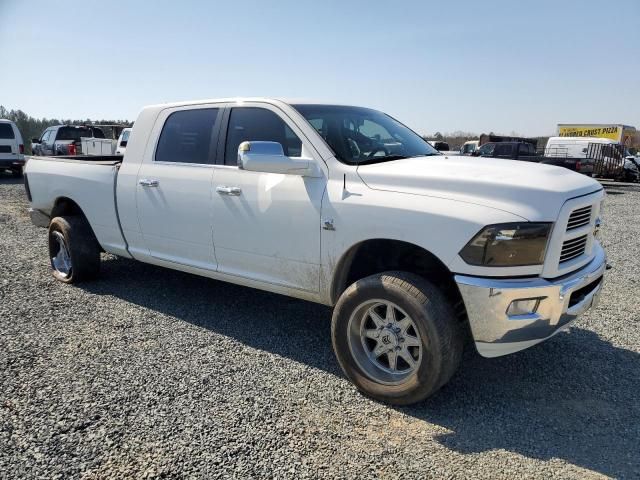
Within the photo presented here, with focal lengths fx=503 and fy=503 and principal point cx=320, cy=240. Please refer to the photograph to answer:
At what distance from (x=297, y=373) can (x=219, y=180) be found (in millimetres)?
1642

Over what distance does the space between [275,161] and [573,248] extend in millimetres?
2011

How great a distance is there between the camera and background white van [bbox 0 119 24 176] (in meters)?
17.1

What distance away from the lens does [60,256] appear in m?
5.89

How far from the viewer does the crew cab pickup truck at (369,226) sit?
2846mm

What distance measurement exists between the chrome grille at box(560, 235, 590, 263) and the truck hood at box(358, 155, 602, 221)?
0.28 meters

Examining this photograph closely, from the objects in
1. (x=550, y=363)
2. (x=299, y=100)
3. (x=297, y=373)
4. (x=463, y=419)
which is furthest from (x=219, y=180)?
A: (x=550, y=363)

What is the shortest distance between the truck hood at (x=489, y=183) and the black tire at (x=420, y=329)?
0.57 meters

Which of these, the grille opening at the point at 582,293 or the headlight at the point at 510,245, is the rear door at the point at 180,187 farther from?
the grille opening at the point at 582,293

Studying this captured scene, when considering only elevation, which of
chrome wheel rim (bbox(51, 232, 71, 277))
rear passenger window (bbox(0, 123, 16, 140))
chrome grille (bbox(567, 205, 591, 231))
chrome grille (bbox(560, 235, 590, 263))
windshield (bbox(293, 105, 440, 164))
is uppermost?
windshield (bbox(293, 105, 440, 164))

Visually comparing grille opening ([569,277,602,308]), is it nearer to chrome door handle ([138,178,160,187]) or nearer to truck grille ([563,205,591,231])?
truck grille ([563,205,591,231])

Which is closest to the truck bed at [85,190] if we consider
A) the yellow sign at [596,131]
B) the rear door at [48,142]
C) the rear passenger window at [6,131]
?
the rear passenger window at [6,131]

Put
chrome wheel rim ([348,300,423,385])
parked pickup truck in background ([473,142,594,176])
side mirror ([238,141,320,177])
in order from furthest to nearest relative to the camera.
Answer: parked pickup truck in background ([473,142,594,176]), side mirror ([238,141,320,177]), chrome wheel rim ([348,300,423,385])

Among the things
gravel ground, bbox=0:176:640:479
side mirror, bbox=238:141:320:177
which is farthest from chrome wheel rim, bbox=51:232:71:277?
side mirror, bbox=238:141:320:177

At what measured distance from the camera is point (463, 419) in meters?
3.07
